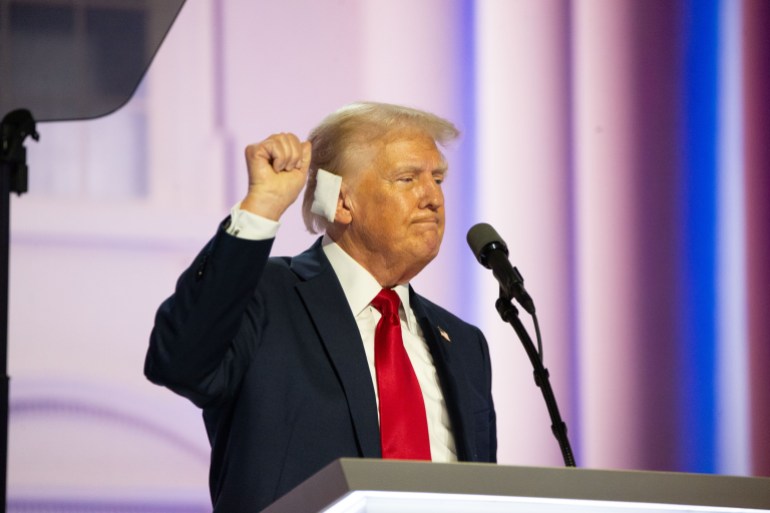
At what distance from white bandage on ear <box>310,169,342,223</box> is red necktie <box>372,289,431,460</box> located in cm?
28

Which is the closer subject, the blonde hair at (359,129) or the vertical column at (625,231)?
the blonde hair at (359,129)

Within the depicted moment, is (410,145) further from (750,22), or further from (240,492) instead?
(750,22)

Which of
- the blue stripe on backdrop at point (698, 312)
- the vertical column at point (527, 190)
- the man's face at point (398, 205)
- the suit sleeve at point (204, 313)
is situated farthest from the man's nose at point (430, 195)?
the blue stripe on backdrop at point (698, 312)

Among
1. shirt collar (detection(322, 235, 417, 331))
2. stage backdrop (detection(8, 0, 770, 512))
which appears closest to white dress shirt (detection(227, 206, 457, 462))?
shirt collar (detection(322, 235, 417, 331))

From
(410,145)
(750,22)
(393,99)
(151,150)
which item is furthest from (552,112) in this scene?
(151,150)

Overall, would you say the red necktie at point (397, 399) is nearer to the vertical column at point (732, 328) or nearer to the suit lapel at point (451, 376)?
the suit lapel at point (451, 376)

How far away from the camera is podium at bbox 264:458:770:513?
43.6 inches

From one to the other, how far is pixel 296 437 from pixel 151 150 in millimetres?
1180

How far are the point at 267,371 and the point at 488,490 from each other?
106 cm

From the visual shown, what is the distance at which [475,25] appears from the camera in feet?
10.8

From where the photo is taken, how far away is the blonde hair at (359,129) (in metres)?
2.51

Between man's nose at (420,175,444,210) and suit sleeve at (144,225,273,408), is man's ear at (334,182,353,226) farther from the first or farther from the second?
suit sleeve at (144,225,273,408)

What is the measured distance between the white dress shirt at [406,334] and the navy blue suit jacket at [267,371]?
28 millimetres

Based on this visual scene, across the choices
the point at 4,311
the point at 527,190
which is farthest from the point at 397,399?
the point at 527,190
